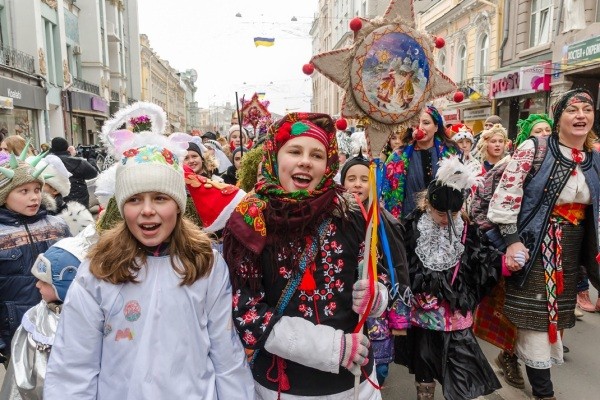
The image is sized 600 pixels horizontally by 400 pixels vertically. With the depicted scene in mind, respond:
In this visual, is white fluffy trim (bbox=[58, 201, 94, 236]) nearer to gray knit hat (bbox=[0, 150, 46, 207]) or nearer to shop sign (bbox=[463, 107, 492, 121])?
gray knit hat (bbox=[0, 150, 46, 207])

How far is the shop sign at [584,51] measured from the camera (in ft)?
34.9

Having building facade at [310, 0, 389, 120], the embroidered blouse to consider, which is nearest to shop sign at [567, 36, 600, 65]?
the embroidered blouse

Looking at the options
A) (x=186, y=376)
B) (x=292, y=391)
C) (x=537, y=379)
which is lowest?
(x=537, y=379)

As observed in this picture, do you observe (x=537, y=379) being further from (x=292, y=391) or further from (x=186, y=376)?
(x=186, y=376)

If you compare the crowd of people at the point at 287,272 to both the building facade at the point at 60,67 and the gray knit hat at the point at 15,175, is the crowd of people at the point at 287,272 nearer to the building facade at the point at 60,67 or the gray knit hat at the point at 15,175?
the gray knit hat at the point at 15,175

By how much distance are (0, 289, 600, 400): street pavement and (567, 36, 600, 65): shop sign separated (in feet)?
30.2

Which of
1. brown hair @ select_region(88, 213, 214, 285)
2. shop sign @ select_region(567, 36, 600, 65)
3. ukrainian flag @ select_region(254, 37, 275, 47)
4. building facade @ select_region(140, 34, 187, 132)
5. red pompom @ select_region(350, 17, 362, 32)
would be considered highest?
building facade @ select_region(140, 34, 187, 132)

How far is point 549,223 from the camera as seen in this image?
113 inches

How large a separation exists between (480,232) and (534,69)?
1232 centimetres

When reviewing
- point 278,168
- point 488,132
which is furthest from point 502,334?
point 488,132

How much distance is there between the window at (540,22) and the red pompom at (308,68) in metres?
Answer: 14.6

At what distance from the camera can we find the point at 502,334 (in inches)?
124

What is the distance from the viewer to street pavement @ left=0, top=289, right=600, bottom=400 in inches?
124

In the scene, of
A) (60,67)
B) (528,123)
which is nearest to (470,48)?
(528,123)
